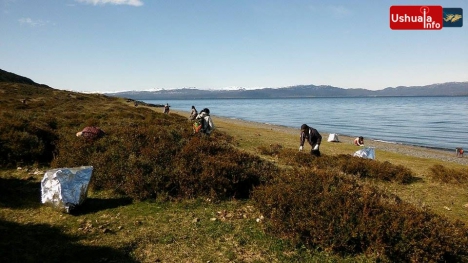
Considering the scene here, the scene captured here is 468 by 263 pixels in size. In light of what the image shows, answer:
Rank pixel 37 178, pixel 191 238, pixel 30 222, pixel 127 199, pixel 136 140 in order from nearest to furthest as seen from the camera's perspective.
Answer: pixel 191 238, pixel 30 222, pixel 127 199, pixel 37 178, pixel 136 140

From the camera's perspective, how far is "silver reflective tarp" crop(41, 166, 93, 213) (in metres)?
8.87

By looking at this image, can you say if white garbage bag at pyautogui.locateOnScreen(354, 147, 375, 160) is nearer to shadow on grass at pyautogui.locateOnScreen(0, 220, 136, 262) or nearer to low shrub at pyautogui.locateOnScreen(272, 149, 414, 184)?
low shrub at pyautogui.locateOnScreen(272, 149, 414, 184)

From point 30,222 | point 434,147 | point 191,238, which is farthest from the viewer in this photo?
point 434,147

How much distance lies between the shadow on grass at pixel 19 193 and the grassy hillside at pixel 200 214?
3 centimetres

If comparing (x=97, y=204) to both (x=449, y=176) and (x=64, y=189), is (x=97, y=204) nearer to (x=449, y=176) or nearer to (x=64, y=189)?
(x=64, y=189)

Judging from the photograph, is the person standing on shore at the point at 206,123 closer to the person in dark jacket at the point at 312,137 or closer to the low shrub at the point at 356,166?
the low shrub at the point at 356,166

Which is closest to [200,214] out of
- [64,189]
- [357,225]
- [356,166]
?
[64,189]

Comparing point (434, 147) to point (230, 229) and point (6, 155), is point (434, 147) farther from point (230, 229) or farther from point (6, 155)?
point (6, 155)

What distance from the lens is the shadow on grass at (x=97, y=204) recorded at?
360 inches

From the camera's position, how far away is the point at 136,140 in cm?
1262

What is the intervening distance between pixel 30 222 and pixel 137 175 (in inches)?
123

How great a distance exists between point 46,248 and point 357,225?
22.4 feet

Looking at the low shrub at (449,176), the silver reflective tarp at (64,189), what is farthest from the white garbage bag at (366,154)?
the silver reflective tarp at (64,189)

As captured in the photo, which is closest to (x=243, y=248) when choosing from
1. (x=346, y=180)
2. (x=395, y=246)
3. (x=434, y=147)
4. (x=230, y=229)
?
(x=230, y=229)
